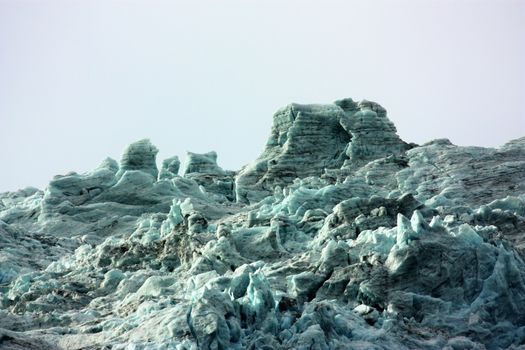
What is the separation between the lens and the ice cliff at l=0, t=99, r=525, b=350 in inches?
865

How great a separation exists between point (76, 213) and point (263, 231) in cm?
2414

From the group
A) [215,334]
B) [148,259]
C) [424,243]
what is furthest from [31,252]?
[215,334]

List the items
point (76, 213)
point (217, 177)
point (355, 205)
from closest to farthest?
point (355, 205)
point (76, 213)
point (217, 177)

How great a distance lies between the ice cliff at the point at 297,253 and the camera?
21969 mm

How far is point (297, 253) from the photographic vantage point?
33.2 meters

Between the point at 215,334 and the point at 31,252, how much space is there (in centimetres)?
2730

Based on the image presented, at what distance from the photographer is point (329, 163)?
5822cm

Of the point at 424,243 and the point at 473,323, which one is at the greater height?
the point at 424,243

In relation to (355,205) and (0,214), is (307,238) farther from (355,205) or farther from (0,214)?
(0,214)

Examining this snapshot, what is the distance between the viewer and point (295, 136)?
59.6m

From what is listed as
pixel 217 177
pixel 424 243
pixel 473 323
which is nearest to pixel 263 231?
pixel 424 243

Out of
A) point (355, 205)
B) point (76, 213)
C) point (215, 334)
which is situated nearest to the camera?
point (215, 334)

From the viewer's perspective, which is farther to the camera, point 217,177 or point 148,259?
point 217,177

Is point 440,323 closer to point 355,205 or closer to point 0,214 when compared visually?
point 355,205
